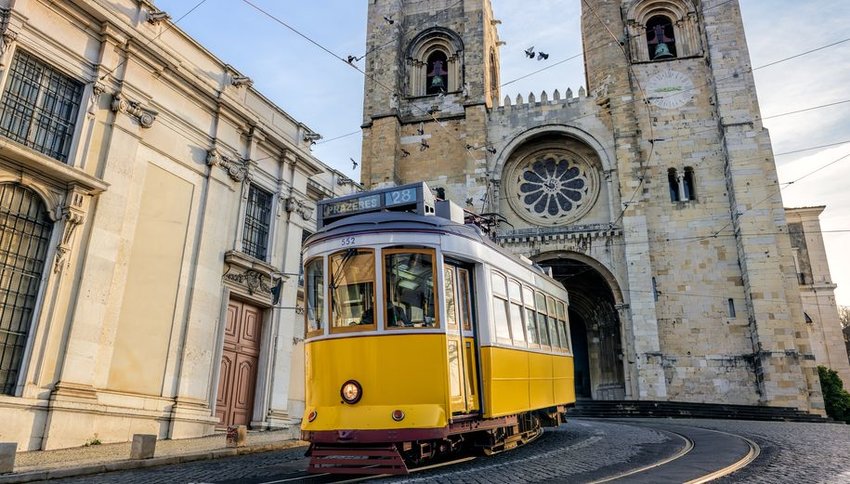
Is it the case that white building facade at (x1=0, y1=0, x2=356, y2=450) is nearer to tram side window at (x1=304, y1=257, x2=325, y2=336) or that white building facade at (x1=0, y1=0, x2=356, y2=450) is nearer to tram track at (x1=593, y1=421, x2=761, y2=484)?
tram side window at (x1=304, y1=257, x2=325, y2=336)

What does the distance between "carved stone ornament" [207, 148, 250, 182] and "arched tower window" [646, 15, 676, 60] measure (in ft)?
66.0

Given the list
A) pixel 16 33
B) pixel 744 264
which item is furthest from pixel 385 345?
pixel 744 264

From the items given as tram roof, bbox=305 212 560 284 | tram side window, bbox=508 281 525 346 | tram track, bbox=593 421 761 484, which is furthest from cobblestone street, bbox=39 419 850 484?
tram roof, bbox=305 212 560 284

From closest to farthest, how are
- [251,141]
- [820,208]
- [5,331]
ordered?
[5,331] → [251,141] → [820,208]

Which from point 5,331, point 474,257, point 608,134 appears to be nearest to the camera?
point 474,257

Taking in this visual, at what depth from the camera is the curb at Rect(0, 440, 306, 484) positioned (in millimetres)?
5453

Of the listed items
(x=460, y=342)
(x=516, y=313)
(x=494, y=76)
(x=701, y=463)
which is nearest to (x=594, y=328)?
(x=494, y=76)

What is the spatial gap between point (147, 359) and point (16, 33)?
5.72 m

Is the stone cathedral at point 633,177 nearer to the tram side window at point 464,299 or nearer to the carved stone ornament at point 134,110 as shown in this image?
the carved stone ornament at point 134,110

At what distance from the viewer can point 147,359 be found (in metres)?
9.70

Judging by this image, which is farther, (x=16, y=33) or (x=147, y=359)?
(x=147, y=359)

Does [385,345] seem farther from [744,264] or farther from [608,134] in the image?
[608,134]

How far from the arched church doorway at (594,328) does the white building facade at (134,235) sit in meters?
13.4

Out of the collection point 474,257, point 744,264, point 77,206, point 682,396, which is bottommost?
point 682,396
